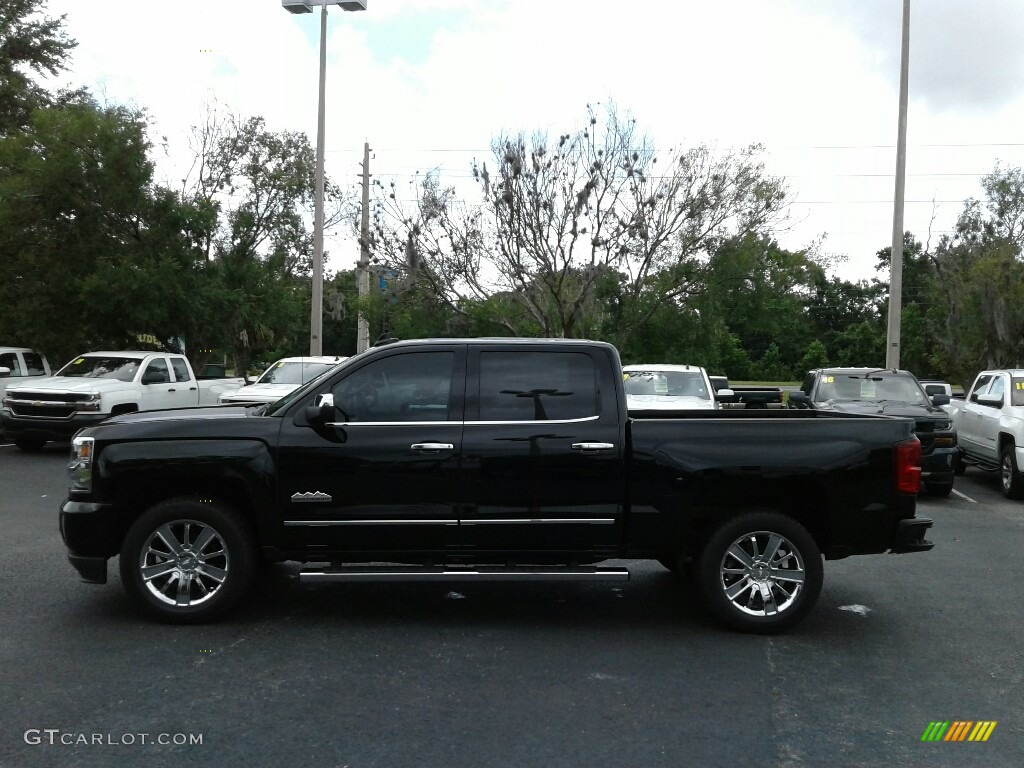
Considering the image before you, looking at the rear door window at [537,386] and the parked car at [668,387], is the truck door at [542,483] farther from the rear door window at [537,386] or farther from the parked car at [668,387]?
the parked car at [668,387]

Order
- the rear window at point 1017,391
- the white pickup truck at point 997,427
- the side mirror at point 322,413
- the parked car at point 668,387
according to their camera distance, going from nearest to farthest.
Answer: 1. the side mirror at point 322,413
2. the white pickup truck at point 997,427
3. the rear window at point 1017,391
4. the parked car at point 668,387

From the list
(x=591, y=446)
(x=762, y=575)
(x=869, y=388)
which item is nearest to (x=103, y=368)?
(x=869, y=388)

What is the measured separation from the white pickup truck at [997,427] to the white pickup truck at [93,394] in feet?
40.9

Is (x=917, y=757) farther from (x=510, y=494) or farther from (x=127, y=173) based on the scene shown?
(x=127, y=173)

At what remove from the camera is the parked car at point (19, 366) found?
18.4 meters

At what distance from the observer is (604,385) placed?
21.9 feet

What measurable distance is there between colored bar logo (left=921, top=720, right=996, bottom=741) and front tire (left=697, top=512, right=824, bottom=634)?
1.57 meters

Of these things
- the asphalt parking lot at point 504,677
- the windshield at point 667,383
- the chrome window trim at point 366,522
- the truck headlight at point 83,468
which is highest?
the windshield at point 667,383

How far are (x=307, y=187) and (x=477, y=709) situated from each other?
23008 mm

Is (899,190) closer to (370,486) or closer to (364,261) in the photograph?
(364,261)

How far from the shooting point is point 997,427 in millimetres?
13891

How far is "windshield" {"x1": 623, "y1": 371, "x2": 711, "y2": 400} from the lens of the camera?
48.9 ft

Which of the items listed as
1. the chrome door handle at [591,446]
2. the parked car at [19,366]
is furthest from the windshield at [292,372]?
the chrome door handle at [591,446]

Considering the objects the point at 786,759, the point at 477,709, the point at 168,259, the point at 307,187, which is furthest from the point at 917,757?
the point at 307,187
